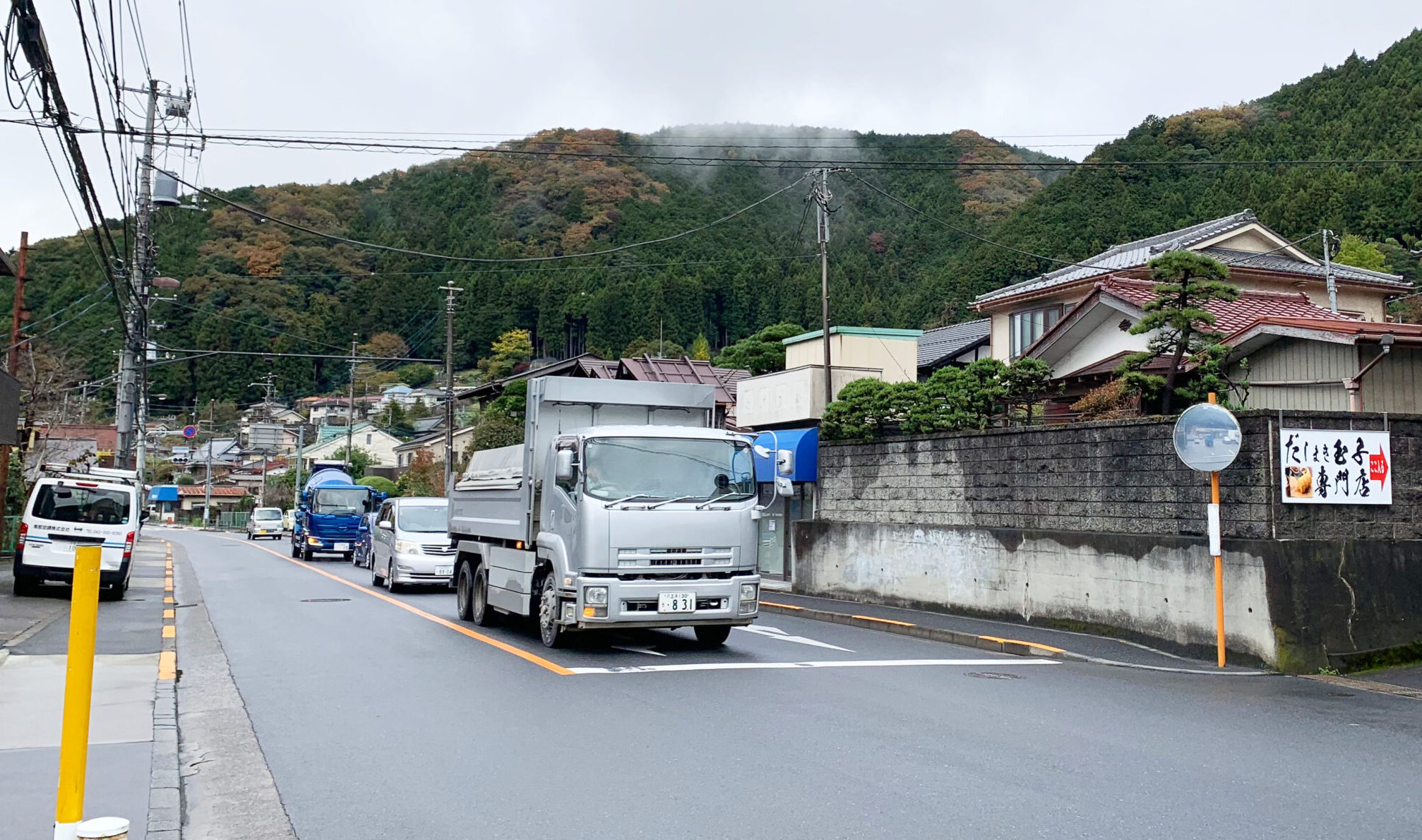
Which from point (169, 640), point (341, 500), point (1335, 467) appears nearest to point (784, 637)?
point (1335, 467)

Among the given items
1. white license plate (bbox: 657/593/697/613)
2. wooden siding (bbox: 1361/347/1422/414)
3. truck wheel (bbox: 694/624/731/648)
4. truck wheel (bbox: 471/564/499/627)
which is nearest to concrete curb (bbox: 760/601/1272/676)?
truck wheel (bbox: 694/624/731/648)

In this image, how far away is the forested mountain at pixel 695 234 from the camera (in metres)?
49.8

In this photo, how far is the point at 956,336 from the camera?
38719mm

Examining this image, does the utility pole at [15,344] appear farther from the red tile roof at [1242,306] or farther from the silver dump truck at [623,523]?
the red tile roof at [1242,306]

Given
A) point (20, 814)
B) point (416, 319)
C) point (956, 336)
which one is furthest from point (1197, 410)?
point (416, 319)

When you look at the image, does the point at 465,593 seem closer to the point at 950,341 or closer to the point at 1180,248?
the point at 1180,248

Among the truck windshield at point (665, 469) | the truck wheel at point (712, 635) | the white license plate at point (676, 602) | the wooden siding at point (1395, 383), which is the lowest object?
the truck wheel at point (712, 635)

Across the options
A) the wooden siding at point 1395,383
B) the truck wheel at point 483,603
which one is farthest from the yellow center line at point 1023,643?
the wooden siding at point 1395,383

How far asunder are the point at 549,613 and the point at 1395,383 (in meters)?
13.6

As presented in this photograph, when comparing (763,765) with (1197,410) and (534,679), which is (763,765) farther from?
(1197,410)

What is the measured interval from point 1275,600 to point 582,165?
85.3m

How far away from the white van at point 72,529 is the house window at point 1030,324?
23094mm

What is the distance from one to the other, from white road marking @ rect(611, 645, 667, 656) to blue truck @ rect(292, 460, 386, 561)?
73.1 feet

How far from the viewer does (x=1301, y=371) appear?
18.1m
